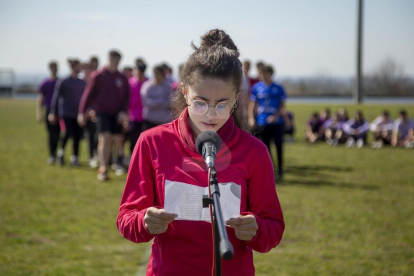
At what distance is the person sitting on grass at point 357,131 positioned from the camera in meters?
19.5

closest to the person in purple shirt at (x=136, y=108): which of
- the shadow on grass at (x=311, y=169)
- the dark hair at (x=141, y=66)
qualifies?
the dark hair at (x=141, y=66)

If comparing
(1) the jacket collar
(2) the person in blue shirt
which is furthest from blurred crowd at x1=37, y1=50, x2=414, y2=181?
A: (1) the jacket collar

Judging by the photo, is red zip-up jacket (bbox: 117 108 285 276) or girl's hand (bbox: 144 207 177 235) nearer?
girl's hand (bbox: 144 207 177 235)

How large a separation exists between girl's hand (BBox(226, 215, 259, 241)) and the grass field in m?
3.35

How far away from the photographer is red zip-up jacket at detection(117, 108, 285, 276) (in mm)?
2195

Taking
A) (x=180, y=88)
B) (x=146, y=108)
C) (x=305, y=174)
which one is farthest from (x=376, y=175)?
(x=180, y=88)

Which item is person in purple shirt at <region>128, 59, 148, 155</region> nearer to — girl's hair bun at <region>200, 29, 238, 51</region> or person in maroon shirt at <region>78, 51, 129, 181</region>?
person in maroon shirt at <region>78, 51, 129, 181</region>

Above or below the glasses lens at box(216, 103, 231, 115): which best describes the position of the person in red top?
below

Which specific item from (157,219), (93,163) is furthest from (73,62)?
(157,219)

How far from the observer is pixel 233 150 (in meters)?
2.28

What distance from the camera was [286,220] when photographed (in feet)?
24.3

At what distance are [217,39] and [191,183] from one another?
750mm

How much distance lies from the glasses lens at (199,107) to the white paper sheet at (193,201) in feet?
1.03

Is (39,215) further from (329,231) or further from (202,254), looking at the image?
(202,254)
